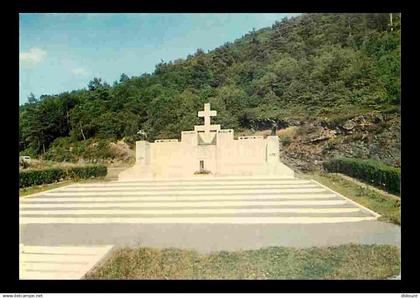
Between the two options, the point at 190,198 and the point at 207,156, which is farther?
the point at 207,156

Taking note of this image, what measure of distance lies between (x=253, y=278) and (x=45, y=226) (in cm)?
226

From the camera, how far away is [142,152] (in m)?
4.63

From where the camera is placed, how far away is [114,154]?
4.65 m

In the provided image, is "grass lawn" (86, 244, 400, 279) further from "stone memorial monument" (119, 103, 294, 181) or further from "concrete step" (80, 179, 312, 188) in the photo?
"stone memorial monument" (119, 103, 294, 181)

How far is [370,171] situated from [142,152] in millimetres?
2540

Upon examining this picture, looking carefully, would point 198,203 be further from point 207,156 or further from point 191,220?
point 207,156

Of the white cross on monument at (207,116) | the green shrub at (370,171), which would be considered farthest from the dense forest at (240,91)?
the green shrub at (370,171)

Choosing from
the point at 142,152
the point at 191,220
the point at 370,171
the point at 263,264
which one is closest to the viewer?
the point at 263,264

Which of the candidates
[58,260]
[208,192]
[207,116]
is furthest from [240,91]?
[58,260]

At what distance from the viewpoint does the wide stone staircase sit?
431cm

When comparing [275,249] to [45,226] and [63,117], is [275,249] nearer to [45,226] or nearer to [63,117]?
[45,226]

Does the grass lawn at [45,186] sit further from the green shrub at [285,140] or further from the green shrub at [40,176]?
the green shrub at [285,140]
